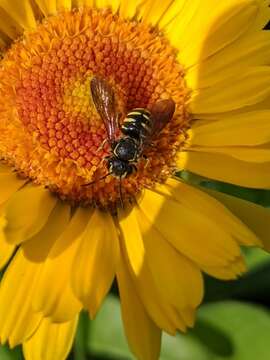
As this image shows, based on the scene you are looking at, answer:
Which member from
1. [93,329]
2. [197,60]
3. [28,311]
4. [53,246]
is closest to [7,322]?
[28,311]

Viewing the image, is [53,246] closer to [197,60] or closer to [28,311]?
[28,311]

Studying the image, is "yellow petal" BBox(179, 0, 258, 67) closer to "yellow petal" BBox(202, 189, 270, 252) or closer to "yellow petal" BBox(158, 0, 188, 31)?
"yellow petal" BBox(158, 0, 188, 31)

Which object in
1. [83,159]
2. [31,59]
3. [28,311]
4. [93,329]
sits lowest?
[93,329]

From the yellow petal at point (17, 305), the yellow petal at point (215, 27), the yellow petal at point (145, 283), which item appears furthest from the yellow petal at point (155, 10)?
the yellow petal at point (17, 305)

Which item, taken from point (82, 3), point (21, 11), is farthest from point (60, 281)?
point (82, 3)

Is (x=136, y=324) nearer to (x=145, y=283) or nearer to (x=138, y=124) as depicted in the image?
(x=145, y=283)

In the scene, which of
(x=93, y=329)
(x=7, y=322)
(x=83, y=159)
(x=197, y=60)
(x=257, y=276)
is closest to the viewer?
(x=7, y=322)

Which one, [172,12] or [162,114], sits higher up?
[172,12]
